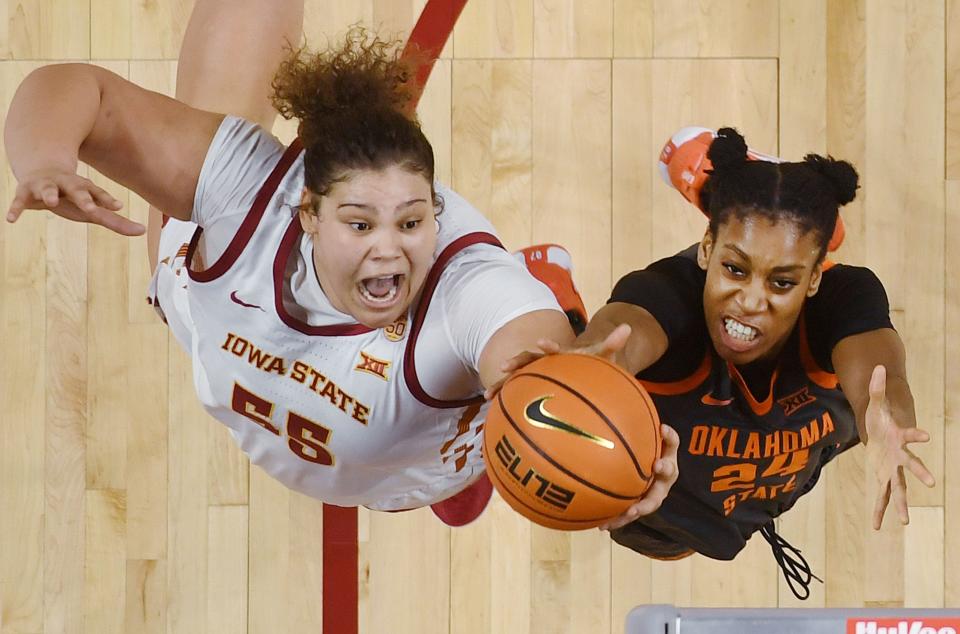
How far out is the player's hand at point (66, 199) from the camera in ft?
4.24

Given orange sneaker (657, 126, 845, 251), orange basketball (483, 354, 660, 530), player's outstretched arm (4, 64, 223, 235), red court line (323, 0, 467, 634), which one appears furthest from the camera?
red court line (323, 0, 467, 634)

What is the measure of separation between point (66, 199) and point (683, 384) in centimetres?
99

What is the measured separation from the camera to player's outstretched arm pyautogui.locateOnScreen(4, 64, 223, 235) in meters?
1.41

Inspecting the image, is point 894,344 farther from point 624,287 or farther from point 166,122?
point 166,122

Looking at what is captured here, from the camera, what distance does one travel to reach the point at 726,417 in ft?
6.06

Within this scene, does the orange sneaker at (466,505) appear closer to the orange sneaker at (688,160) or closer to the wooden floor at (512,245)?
the wooden floor at (512,245)

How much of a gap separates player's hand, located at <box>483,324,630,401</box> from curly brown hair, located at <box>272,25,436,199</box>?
0.33 m

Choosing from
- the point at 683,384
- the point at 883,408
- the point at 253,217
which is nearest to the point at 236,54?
the point at 253,217

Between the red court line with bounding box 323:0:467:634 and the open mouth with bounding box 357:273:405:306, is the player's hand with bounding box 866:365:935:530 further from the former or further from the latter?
the red court line with bounding box 323:0:467:634

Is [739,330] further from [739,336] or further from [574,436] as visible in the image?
[574,436]

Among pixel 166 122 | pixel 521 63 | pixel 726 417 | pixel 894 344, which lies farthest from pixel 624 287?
pixel 521 63

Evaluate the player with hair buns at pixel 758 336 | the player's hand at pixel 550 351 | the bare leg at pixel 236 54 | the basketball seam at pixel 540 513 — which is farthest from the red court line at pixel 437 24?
the basketball seam at pixel 540 513

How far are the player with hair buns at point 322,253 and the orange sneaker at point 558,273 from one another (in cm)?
51

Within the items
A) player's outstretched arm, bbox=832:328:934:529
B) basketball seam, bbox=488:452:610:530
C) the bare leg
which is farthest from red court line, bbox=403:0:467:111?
basketball seam, bbox=488:452:610:530
